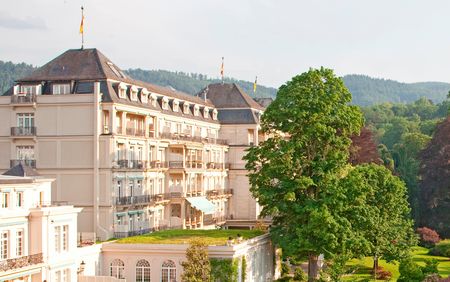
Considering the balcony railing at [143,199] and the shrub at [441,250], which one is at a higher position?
the balcony railing at [143,199]

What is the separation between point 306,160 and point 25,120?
73.1 ft

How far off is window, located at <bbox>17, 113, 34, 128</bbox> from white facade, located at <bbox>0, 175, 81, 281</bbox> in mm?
17815

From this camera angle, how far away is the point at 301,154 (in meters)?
50.7

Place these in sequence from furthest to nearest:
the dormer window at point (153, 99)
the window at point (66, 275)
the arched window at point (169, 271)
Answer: the dormer window at point (153, 99) < the arched window at point (169, 271) < the window at point (66, 275)

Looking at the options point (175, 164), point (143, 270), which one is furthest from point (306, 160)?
point (175, 164)

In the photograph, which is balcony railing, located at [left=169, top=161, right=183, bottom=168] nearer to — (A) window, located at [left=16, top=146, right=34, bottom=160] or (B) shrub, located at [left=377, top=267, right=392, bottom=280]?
(A) window, located at [left=16, top=146, right=34, bottom=160]

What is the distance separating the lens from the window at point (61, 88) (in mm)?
58000

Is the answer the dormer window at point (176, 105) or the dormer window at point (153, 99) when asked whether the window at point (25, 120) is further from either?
the dormer window at point (176, 105)

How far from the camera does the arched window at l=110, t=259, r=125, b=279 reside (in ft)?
147

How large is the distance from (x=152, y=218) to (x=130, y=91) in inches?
431

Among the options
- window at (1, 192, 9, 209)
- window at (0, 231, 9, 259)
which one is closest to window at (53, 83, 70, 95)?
window at (1, 192, 9, 209)

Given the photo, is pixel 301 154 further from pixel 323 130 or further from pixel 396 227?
pixel 396 227

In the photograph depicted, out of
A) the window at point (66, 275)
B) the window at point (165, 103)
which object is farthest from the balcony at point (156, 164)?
the window at point (66, 275)

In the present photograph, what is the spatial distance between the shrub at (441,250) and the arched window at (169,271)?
109ft
